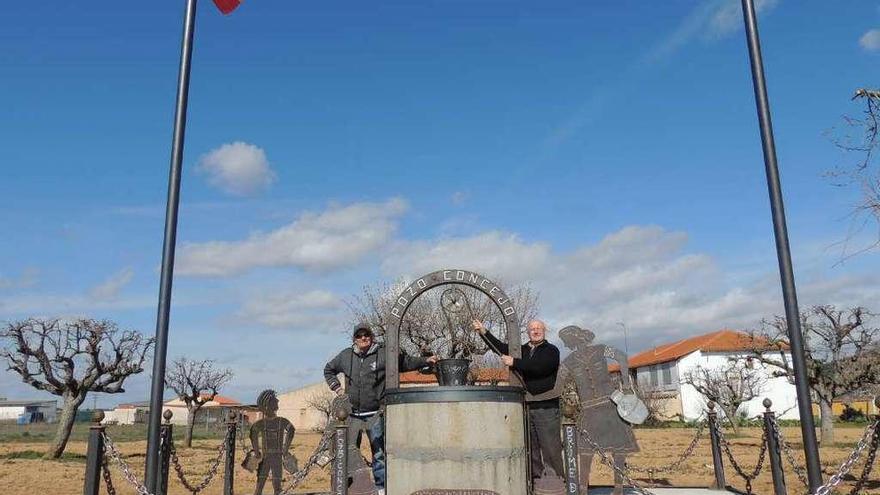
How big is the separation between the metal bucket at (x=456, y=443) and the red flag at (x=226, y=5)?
5489 millimetres

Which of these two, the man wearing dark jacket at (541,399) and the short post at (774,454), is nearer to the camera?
the man wearing dark jacket at (541,399)

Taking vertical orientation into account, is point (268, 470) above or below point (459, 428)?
below

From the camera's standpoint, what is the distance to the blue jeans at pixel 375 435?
859 centimetres

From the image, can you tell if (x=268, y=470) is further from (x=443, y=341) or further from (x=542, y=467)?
(x=443, y=341)

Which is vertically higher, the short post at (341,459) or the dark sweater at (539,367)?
the dark sweater at (539,367)

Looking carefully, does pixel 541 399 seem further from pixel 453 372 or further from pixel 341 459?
pixel 341 459

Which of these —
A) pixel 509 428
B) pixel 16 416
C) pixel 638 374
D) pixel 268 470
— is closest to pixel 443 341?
pixel 268 470

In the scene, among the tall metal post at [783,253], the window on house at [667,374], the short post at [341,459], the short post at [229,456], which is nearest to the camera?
the tall metal post at [783,253]

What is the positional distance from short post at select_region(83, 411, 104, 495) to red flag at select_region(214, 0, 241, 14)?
5398 mm

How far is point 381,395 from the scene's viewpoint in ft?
28.9

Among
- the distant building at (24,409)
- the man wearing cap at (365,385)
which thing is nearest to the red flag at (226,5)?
the man wearing cap at (365,385)

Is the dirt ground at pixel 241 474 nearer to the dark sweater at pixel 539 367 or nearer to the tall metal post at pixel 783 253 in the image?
the dark sweater at pixel 539 367

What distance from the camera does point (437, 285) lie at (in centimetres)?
911

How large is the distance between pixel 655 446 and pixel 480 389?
75.0ft
